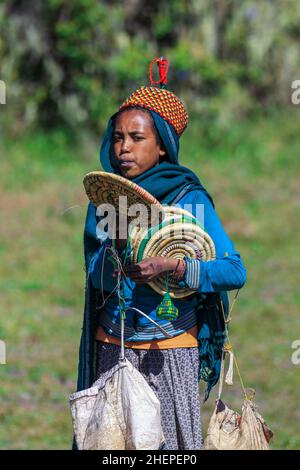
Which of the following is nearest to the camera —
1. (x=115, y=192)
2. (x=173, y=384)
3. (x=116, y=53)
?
(x=115, y=192)

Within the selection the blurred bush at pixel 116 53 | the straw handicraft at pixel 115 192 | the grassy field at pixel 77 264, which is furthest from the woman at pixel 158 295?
the blurred bush at pixel 116 53

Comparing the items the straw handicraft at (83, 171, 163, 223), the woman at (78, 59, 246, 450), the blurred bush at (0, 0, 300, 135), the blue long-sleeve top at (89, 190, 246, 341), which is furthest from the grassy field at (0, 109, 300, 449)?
the straw handicraft at (83, 171, 163, 223)

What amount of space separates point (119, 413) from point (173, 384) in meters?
0.30

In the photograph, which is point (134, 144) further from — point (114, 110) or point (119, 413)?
point (114, 110)

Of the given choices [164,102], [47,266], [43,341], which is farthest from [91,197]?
[47,266]

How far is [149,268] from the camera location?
313 cm

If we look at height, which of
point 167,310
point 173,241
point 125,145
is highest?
point 125,145

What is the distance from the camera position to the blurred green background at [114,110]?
332 inches

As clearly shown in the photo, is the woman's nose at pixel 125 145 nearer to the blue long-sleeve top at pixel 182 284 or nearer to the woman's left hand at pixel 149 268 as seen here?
the blue long-sleeve top at pixel 182 284

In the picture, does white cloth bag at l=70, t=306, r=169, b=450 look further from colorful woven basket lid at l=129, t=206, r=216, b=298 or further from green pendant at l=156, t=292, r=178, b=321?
colorful woven basket lid at l=129, t=206, r=216, b=298

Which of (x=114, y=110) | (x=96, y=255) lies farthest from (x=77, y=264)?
(x=96, y=255)

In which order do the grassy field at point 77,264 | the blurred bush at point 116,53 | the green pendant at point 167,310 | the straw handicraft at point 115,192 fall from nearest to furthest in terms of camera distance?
the straw handicraft at point 115,192
the green pendant at point 167,310
the grassy field at point 77,264
the blurred bush at point 116,53

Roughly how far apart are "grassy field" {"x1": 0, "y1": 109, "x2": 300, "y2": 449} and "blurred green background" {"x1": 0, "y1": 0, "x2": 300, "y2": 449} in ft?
0.07

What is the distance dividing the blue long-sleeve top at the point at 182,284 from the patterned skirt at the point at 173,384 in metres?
0.07
